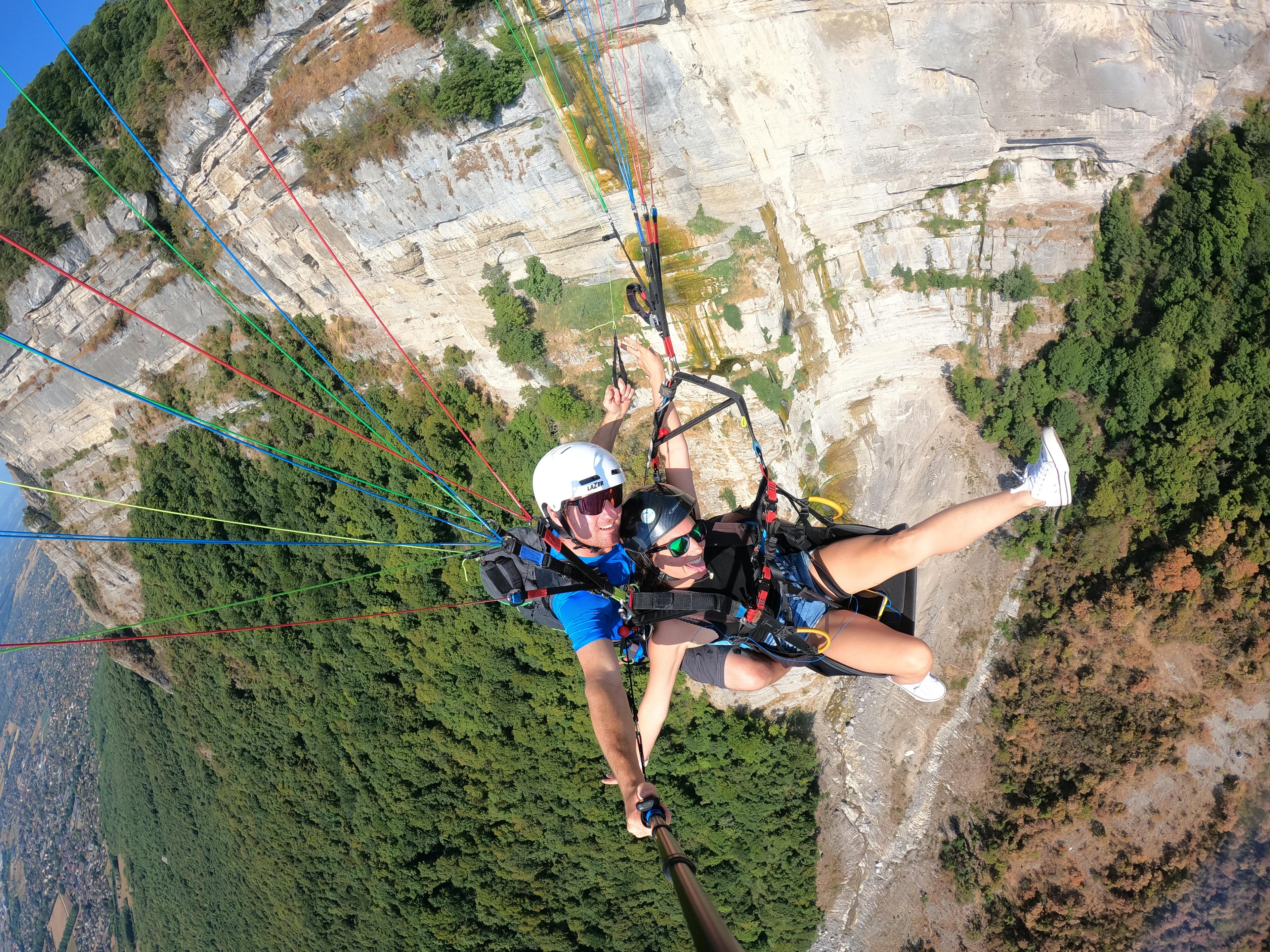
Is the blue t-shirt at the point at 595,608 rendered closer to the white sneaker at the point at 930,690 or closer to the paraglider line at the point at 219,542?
the paraglider line at the point at 219,542

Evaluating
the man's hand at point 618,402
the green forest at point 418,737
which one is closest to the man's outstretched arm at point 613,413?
the man's hand at point 618,402

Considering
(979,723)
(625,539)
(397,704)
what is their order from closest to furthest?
(625,539), (979,723), (397,704)

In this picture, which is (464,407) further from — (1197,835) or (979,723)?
(1197,835)

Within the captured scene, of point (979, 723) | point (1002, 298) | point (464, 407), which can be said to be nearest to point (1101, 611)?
point (979, 723)

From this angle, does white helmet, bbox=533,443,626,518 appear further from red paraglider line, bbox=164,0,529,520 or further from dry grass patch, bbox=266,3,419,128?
dry grass patch, bbox=266,3,419,128

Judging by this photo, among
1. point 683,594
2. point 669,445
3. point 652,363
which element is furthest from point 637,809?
point 652,363

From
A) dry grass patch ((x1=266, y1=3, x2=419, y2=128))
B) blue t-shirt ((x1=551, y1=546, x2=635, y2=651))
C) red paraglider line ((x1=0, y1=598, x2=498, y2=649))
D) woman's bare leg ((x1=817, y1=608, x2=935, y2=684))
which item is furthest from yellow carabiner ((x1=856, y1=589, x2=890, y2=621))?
dry grass patch ((x1=266, y1=3, x2=419, y2=128))

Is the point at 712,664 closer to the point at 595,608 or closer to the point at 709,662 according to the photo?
the point at 709,662
